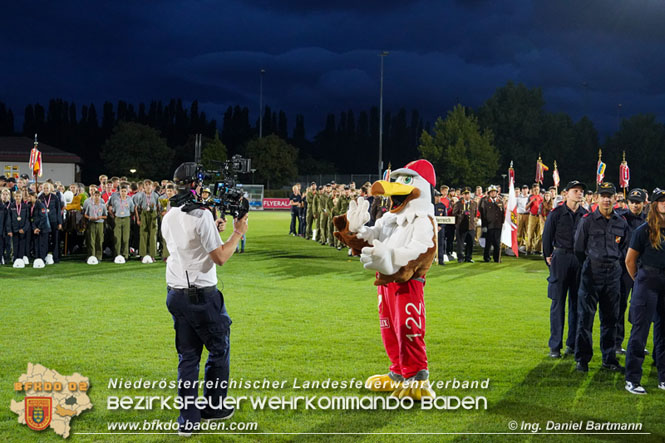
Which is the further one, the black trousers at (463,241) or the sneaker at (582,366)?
the black trousers at (463,241)

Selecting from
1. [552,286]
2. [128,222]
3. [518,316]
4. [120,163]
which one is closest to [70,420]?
[552,286]

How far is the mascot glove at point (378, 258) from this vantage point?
5602 millimetres

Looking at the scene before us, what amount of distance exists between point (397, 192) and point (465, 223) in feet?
41.2

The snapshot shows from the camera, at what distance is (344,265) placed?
55.7ft

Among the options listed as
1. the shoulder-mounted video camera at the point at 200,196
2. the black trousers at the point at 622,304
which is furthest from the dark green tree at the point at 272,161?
the shoulder-mounted video camera at the point at 200,196

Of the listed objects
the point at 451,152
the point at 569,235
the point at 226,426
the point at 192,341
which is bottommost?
the point at 226,426

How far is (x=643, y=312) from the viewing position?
6453mm

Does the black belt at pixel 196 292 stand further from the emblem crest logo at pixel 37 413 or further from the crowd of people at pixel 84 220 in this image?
the crowd of people at pixel 84 220

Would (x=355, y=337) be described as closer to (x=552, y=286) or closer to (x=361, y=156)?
(x=552, y=286)

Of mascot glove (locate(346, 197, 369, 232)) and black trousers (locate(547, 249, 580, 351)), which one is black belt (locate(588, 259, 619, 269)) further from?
mascot glove (locate(346, 197, 369, 232))

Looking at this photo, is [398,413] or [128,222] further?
[128,222]

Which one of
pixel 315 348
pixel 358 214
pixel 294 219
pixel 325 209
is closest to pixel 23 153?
pixel 294 219

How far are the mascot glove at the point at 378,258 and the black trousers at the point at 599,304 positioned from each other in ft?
9.55

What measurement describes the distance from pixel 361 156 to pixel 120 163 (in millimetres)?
55543
